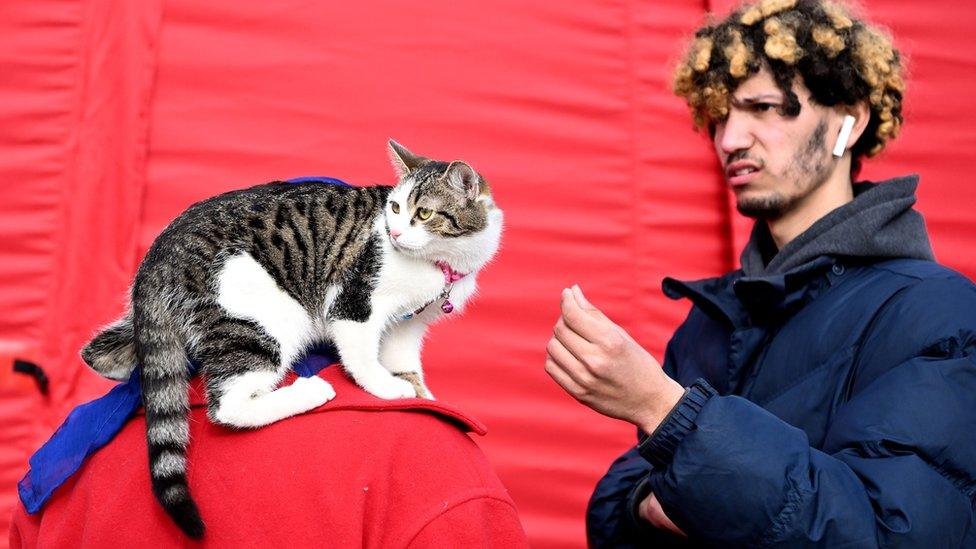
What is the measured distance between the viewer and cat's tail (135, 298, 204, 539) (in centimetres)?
78

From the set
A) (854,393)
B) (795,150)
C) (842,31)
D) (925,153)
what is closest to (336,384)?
(854,393)

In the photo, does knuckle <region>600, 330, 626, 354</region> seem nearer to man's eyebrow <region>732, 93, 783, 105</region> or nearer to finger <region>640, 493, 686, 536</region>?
finger <region>640, 493, 686, 536</region>

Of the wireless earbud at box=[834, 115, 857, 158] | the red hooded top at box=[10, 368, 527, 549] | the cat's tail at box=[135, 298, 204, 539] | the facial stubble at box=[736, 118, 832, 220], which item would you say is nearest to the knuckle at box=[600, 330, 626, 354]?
the red hooded top at box=[10, 368, 527, 549]

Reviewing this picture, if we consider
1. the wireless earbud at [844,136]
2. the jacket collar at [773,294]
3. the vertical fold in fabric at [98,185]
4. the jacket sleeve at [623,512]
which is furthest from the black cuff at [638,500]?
the vertical fold in fabric at [98,185]

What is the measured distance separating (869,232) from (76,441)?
3.59 ft

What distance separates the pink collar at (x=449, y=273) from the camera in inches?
45.4

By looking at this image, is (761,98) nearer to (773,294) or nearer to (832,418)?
(773,294)

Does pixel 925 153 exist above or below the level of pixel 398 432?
above

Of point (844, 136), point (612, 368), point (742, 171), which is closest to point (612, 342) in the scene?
point (612, 368)

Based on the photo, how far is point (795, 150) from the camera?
1.44m

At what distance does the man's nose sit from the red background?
65 cm

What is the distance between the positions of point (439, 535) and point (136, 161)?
147cm

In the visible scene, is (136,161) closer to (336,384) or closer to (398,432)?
(336,384)

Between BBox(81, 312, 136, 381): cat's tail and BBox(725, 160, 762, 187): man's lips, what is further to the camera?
BBox(725, 160, 762, 187): man's lips
